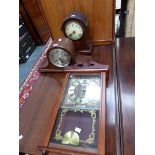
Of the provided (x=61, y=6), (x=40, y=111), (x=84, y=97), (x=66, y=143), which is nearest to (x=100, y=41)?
(x=61, y=6)

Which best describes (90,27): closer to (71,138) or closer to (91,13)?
(91,13)

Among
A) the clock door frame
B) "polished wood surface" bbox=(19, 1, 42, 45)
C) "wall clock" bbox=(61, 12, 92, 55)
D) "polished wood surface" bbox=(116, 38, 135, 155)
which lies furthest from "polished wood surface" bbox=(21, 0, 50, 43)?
the clock door frame

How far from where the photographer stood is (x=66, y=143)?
0.54m

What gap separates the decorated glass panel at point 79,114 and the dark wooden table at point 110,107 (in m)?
0.05

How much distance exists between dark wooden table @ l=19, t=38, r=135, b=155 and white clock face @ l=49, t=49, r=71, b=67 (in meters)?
0.06

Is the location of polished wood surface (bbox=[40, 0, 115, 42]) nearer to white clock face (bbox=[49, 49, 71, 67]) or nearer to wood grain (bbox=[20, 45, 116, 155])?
wood grain (bbox=[20, 45, 116, 155])

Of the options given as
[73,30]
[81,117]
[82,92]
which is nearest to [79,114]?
[81,117]

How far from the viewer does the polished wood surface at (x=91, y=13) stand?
934 mm

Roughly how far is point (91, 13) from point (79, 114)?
646 millimetres

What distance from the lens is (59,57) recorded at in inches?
33.9

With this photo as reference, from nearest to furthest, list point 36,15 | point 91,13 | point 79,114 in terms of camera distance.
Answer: point 79,114 < point 91,13 < point 36,15
